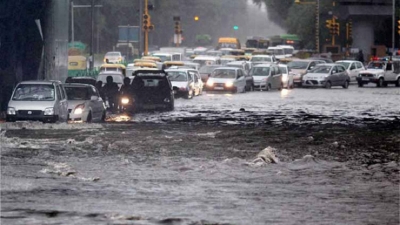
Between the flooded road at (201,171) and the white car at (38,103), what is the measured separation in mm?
386

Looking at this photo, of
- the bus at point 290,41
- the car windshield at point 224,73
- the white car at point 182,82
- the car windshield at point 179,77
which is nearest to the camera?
the white car at point 182,82

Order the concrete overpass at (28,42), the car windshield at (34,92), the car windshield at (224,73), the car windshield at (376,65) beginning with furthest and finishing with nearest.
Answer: the car windshield at (376,65), the car windshield at (224,73), the concrete overpass at (28,42), the car windshield at (34,92)

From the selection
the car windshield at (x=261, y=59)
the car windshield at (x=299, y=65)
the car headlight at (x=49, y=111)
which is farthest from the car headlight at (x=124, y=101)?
the car windshield at (x=261, y=59)

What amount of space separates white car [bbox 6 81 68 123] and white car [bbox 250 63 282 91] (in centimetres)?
3131

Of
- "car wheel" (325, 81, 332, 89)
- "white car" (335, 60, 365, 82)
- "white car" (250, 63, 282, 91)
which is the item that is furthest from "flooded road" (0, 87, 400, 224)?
"white car" (335, 60, 365, 82)

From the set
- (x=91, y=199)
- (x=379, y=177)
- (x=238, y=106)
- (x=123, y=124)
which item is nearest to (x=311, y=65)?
(x=238, y=106)

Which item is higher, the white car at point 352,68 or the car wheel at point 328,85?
the white car at point 352,68

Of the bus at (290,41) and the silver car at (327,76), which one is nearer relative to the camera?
the silver car at (327,76)

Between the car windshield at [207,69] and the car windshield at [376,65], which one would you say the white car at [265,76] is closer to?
the car windshield at [207,69]

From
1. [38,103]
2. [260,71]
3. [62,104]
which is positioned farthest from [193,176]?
[260,71]

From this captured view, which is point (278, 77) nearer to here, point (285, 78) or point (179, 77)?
point (285, 78)

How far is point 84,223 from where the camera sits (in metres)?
14.2

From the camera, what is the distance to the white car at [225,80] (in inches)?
2261

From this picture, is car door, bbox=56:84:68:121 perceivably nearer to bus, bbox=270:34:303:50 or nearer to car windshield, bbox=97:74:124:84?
car windshield, bbox=97:74:124:84
